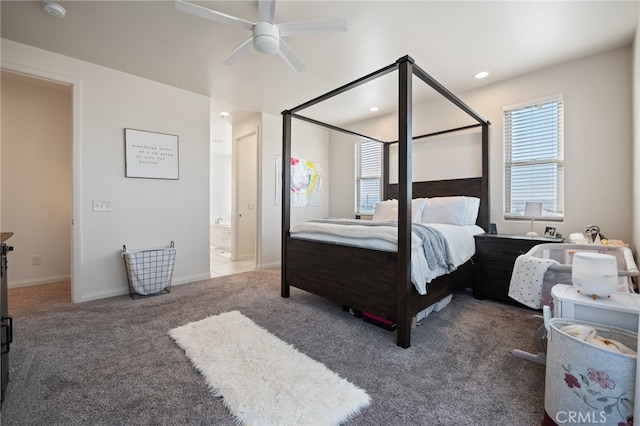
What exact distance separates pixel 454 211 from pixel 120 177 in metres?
3.98

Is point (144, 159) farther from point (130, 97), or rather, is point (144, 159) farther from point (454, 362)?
point (454, 362)

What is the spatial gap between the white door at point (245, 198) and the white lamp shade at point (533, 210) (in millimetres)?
4046

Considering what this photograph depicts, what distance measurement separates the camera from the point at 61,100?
3.68 m

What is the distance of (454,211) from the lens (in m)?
3.26

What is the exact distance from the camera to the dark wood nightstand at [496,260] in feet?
9.00

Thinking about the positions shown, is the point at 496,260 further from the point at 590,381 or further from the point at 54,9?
the point at 54,9

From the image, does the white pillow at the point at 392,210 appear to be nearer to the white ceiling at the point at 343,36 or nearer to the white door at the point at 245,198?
the white ceiling at the point at 343,36

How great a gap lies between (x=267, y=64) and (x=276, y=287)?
8.62 feet

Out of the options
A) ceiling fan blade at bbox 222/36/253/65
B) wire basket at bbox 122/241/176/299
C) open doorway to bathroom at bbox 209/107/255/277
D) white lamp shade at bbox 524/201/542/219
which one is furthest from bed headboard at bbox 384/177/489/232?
wire basket at bbox 122/241/176/299

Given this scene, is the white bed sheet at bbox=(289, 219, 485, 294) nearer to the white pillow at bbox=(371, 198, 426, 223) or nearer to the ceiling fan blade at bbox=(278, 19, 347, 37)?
the white pillow at bbox=(371, 198, 426, 223)

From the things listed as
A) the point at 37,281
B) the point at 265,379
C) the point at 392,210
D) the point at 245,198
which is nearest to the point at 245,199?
the point at 245,198

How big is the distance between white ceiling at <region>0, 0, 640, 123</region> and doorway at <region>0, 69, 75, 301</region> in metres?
1.37

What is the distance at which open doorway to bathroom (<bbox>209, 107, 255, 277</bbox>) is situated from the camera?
475cm

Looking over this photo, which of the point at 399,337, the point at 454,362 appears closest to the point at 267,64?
the point at 399,337
